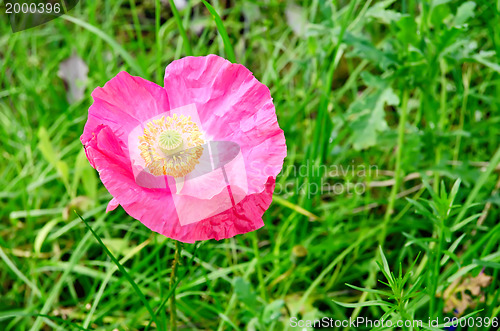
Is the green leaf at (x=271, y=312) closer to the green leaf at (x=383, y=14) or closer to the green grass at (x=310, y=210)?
the green grass at (x=310, y=210)

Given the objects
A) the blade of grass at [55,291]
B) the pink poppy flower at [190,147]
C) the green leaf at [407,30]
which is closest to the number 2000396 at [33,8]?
the blade of grass at [55,291]

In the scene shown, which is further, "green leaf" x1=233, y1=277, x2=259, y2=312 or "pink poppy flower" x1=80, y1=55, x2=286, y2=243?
"green leaf" x1=233, y1=277, x2=259, y2=312

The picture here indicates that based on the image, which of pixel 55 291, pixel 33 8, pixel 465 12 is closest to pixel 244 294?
pixel 55 291

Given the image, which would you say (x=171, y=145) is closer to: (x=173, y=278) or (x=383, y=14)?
(x=173, y=278)

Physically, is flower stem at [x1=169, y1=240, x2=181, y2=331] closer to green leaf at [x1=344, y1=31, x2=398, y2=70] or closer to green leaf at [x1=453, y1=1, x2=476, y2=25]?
green leaf at [x1=344, y1=31, x2=398, y2=70]

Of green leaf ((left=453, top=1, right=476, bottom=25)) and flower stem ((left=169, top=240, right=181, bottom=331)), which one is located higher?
green leaf ((left=453, top=1, right=476, bottom=25))

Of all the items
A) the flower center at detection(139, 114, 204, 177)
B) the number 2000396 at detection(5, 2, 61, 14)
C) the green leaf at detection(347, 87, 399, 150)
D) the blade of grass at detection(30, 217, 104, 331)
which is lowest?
the blade of grass at detection(30, 217, 104, 331)

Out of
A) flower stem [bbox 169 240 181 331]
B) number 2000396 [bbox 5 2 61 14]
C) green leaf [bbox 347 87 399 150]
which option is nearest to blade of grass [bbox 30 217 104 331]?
flower stem [bbox 169 240 181 331]

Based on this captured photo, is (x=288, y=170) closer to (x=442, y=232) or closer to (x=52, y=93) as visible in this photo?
(x=442, y=232)

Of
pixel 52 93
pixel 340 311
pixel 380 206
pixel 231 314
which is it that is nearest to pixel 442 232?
pixel 340 311
